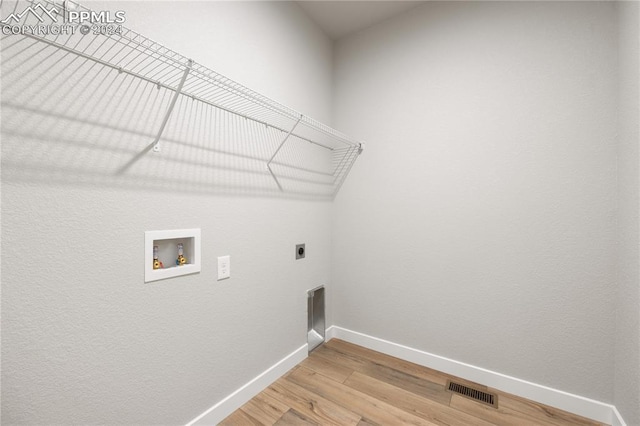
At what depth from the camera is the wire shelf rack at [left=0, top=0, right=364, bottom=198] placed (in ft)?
2.71

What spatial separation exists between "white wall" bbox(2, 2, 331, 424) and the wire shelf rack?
50mm

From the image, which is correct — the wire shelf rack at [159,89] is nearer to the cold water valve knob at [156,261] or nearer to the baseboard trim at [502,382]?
the cold water valve knob at [156,261]

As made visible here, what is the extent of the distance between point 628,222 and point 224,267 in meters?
2.05

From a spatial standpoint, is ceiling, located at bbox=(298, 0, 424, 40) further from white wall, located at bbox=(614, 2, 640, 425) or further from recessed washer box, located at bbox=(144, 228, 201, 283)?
recessed washer box, located at bbox=(144, 228, 201, 283)

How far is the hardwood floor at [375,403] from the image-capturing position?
4.75 feet

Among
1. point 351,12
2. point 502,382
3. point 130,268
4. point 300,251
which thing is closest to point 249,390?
point 300,251

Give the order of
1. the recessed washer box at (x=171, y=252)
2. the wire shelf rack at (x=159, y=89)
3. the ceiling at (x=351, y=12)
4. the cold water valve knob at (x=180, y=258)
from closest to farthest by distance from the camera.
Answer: the wire shelf rack at (x=159, y=89) < the recessed washer box at (x=171, y=252) < the cold water valve knob at (x=180, y=258) < the ceiling at (x=351, y=12)

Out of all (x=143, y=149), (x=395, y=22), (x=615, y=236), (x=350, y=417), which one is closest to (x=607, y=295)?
(x=615, y=236)

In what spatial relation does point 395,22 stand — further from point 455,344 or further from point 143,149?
point 455,344

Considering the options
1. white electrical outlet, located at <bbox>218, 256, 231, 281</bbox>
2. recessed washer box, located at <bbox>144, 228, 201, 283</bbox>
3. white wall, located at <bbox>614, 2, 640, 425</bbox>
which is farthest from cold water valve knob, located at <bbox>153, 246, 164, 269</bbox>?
white wall, located at <bbox>614, 2, 640, 425</bbox>

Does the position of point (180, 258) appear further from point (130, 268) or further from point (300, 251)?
point (300, 251)

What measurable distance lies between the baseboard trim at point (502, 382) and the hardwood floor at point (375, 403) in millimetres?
39

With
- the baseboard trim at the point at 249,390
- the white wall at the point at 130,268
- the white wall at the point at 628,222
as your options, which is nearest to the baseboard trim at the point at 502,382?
the white wall at the point at 628,222

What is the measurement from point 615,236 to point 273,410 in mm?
2099
